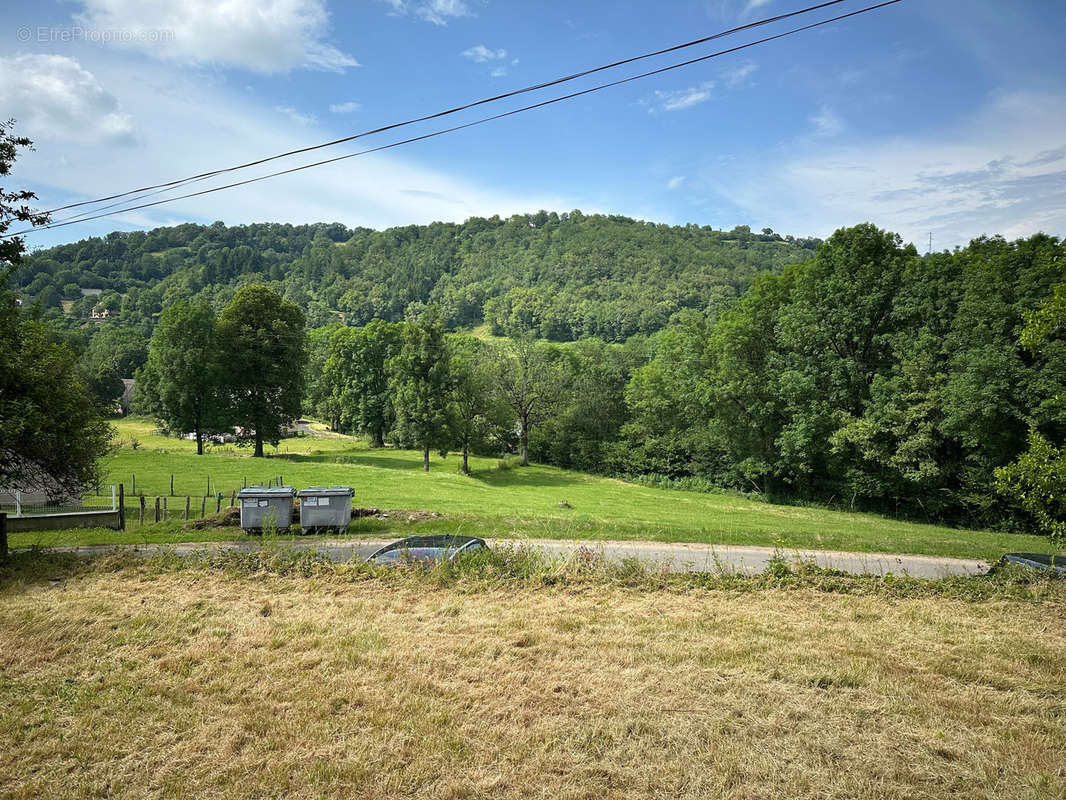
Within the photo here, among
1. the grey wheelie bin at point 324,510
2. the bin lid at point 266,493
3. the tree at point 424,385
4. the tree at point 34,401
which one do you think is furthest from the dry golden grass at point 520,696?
the tree at point 424,385

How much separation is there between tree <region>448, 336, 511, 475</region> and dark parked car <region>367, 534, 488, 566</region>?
3018cm

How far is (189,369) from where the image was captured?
41.9 meters

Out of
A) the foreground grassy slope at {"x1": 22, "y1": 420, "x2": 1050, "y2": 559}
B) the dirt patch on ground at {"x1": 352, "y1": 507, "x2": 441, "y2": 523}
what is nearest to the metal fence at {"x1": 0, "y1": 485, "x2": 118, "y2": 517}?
the foreground grassy slope at {"x1": 22, "y1": 420, "x2": 1050, "y2": 559}

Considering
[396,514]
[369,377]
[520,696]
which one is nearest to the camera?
[520,696]

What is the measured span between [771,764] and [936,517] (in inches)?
1315

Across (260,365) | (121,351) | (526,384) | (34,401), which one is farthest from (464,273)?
(34,401)

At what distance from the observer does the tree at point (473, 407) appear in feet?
143

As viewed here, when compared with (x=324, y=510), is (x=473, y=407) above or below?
above

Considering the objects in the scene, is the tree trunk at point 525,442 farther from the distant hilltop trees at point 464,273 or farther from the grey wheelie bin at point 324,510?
the distant hilltop trees at point 464,273

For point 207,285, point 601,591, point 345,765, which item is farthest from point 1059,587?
point 207,285

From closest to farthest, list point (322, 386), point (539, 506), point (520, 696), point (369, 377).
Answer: point (520, 696) < point (539, 506) < point (369, 377) < point (322, 386)

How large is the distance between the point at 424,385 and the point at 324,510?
25.7 m

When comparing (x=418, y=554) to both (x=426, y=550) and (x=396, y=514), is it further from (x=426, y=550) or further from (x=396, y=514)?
(x=396, y=514)

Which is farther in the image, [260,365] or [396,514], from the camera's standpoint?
[260,365]
